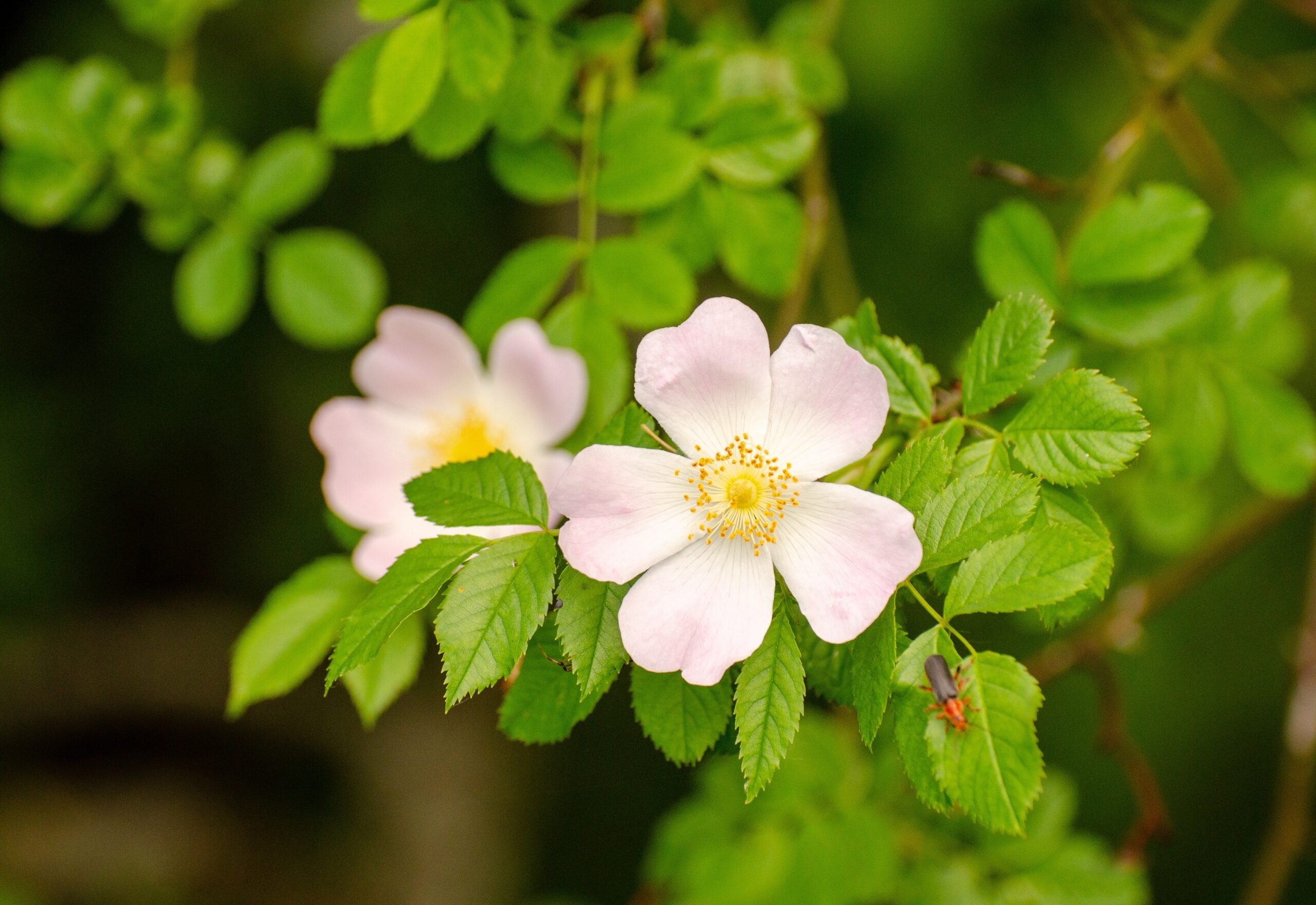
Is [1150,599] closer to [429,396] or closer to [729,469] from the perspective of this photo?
[729,469]

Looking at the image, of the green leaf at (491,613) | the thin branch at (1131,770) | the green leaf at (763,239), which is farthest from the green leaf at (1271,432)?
the green leaf at (491,613)

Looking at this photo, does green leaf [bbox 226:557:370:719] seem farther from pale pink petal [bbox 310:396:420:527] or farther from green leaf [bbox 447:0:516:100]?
green leaf [bbox 447:0:516:100]

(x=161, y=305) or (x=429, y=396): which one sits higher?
(x=429, y=396)

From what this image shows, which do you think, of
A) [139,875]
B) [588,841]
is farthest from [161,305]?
[588,841]

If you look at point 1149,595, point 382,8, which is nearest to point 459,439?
point 382,8

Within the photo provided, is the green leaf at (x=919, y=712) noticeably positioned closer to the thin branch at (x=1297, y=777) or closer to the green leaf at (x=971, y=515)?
the green leaf at (x=971, y=515)
